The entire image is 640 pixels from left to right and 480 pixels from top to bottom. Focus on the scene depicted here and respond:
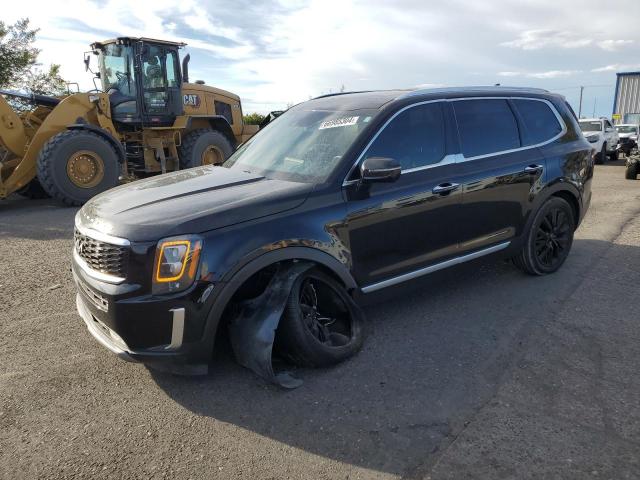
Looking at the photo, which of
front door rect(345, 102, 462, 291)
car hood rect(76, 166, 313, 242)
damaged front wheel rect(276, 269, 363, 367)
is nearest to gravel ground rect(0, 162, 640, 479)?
damaged front wheel rect(276, 269, 363, 367)

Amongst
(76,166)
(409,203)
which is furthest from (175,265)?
(76,166)

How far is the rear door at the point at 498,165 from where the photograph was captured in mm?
4199

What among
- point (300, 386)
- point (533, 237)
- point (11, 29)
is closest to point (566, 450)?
point (300, 386)

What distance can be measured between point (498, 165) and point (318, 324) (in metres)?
2.24

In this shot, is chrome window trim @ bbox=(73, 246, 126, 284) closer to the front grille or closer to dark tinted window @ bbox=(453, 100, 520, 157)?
the front grille

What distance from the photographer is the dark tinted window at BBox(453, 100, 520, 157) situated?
4.23 meters

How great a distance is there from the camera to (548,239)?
504cm

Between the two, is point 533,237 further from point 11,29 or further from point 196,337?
point 11,29

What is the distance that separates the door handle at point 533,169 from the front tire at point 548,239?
1.20 feet

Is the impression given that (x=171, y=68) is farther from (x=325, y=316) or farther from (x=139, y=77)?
(x=325, y=316)

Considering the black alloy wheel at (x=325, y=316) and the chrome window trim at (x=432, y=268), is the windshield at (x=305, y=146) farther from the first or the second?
the chrome window trim at (x=432, y=268)

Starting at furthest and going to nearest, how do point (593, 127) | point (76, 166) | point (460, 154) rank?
point (593, 127) < point (76, 166) < point (460, 154)

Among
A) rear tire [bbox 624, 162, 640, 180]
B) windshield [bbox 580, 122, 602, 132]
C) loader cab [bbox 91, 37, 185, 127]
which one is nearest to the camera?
loader cab [bbox 91, 37, 185, 127]

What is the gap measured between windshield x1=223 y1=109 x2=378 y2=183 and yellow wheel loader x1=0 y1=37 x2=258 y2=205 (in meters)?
6.10
